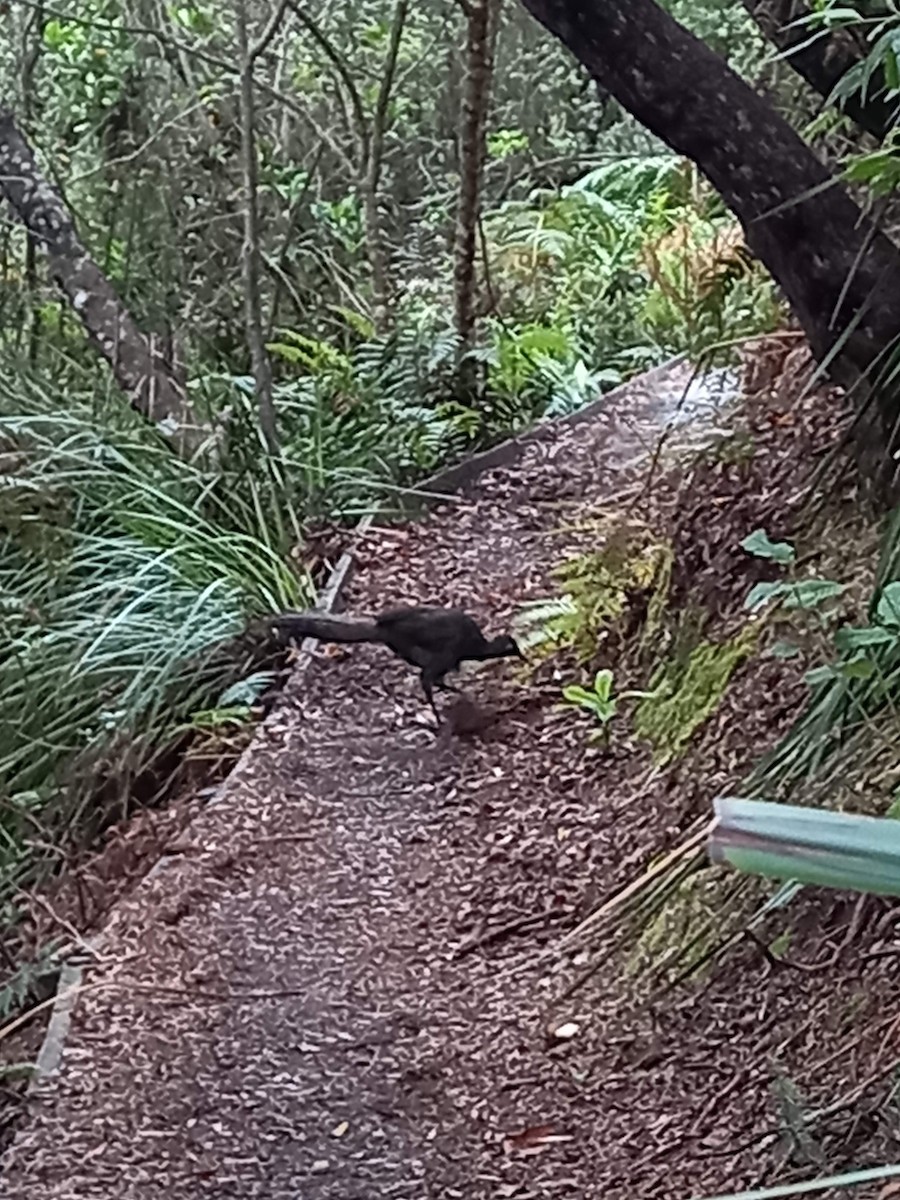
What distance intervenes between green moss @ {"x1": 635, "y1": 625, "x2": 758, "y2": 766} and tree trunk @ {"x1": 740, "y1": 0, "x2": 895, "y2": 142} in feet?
3.11

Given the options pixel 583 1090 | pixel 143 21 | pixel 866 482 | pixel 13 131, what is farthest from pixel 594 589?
pixel 143 21

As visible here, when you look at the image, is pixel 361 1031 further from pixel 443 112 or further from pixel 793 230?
pixel 443 112

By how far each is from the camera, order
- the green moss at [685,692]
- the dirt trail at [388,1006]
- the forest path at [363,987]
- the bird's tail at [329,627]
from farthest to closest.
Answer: the bird's tail at [329,627], the green moss at [685,692], the forest path at [363,987], the dirt trail at [388,1006]

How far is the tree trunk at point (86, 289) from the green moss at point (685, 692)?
2.96 meters

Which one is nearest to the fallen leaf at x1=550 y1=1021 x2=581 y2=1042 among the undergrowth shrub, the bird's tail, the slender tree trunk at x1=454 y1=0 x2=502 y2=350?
the bird's tail

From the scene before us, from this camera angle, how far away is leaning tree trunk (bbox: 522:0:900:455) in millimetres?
2732

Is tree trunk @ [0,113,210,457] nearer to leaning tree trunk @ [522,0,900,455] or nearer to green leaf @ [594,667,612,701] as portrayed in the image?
green leaf @ [594,667,612,701]

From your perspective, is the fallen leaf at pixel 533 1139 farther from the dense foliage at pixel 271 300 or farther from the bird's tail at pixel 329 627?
the bird's tail at pixel 329 627

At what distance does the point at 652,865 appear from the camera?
2584mm

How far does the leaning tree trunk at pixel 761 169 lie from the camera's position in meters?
2.73

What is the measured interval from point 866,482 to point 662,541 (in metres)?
0.90

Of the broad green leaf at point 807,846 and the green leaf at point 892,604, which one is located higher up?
the broad green leaf at point 807,846

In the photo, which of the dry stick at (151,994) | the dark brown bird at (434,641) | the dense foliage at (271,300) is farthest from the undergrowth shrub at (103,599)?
the dry stick at (151,994)

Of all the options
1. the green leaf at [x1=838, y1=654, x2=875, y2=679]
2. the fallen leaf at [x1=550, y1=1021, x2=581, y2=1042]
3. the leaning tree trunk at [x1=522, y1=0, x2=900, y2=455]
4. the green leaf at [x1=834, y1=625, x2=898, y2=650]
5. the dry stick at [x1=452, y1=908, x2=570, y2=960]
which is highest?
the leaning tree trunk at [x1=522, y1=0, x2=900, y2=455]
